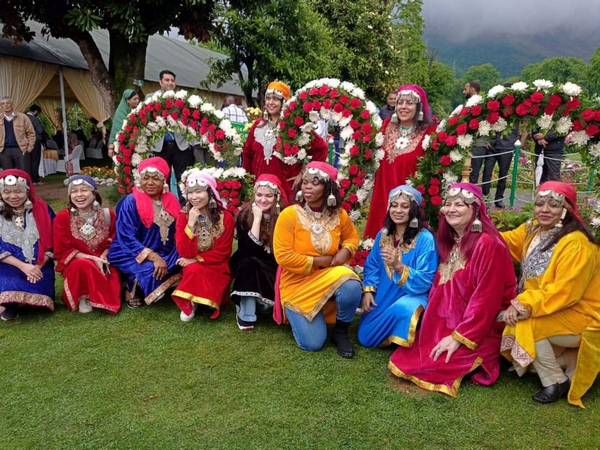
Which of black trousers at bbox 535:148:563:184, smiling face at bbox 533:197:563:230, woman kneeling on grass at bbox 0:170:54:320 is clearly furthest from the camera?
black trousers at bbox 535:148:563:184

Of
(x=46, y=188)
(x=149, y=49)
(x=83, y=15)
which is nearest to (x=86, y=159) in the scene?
(x=149, y=49)

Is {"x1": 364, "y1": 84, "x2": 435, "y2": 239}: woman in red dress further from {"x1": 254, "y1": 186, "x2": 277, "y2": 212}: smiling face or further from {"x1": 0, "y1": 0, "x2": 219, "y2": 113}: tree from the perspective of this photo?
{"x1": 0, "y1": 0, "x2": 219, "y2": 113}: tree

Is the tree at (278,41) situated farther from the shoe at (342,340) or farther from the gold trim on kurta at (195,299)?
the shoe at (342,340)

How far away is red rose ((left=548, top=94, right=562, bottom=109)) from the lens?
396 cm

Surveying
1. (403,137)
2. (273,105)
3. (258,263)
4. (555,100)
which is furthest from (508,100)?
(258,263)

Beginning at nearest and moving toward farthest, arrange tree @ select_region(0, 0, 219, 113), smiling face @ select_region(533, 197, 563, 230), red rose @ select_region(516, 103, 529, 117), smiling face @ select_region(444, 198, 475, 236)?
1. smiling face @ select_region(533, 197, 563, 230)
2. smiling face @ select_region(444, 198, 475, 236)
3. red rose @ select_region(516, 103, 529, 117)
4. tree @ select_region(0, 0, 219, 113)

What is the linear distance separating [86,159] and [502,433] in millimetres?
17596

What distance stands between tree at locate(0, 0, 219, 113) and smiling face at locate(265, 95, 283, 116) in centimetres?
540

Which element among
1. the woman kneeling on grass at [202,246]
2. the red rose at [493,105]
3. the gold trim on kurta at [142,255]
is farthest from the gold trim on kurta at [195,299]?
the red rose at [493,105]

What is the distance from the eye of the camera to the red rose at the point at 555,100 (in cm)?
396

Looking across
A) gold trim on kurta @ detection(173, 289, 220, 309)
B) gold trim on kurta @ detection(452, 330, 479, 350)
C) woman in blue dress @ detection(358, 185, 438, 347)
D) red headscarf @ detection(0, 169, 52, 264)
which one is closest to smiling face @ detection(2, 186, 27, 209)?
red headscarf @ detection(0, 169, 52, 264)

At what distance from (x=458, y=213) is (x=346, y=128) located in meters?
1.92

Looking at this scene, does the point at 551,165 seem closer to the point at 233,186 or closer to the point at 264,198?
the point at 233,186

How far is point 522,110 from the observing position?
4094mm
